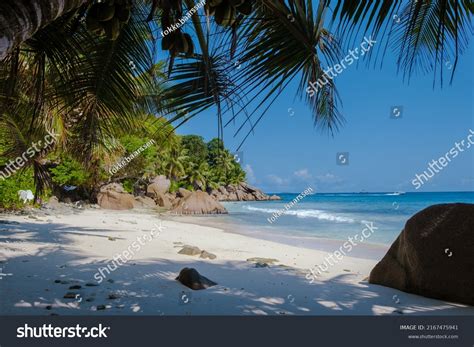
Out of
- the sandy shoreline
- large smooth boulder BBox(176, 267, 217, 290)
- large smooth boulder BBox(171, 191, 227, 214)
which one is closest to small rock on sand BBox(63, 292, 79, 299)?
the sandy shoreline

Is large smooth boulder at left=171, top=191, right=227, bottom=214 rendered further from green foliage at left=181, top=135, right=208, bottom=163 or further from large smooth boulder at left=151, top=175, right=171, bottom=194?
green foliage at left=181, top=135, right=208, bottom=163

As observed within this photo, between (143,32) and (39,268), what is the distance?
14.0ft

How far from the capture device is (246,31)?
239 cm

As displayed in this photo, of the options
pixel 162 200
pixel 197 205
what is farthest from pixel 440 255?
pixel 162 200

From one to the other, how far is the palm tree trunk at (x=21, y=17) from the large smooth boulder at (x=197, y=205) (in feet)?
93.8

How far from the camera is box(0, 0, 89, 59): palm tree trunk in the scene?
1.46m

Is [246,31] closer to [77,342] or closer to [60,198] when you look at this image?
[77,342]

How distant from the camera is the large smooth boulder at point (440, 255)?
16.9 ft

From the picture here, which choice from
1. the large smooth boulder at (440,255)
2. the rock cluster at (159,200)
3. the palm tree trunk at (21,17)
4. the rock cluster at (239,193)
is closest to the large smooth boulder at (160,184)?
the rock cluster at (159,200)

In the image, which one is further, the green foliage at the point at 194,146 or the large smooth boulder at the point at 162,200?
the green foliage at the point at 194,146

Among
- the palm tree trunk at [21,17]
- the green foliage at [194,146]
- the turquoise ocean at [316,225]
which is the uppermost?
the green foliage at [194,146]

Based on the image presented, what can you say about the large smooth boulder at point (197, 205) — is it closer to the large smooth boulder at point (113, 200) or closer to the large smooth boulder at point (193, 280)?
the large smooth boulder at point (113, 200)

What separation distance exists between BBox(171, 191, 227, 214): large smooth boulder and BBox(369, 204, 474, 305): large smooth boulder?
25124 mm

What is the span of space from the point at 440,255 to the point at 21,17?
581 centimetres
